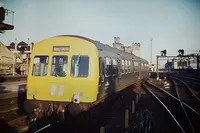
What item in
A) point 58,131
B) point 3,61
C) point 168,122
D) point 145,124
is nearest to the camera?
point 58,131

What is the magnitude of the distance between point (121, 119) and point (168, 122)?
1.96 m

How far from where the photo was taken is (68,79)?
7.79 m

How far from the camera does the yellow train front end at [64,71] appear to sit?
25.1 feet

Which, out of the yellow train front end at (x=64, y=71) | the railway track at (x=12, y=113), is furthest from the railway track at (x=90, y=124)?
the railway track at (x=12, y=113)

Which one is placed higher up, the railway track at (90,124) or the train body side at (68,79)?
the train body side at (68,79)

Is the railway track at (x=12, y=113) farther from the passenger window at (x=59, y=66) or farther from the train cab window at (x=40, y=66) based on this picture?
the passenger window at (x=59, y=66)

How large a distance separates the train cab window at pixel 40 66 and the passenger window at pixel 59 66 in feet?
1.08

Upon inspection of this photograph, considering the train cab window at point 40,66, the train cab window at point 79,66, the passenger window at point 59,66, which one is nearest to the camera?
the train cab window at point 79,66

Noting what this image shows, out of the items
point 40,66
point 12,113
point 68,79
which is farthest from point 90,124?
point 12,113

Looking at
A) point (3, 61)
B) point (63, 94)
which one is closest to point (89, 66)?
point (63, 94)

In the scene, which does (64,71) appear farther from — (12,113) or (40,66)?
(12,113)

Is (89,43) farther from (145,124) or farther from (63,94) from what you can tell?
(145,124)

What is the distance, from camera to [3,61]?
30.4 m

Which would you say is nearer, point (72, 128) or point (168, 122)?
point (72, 128)
